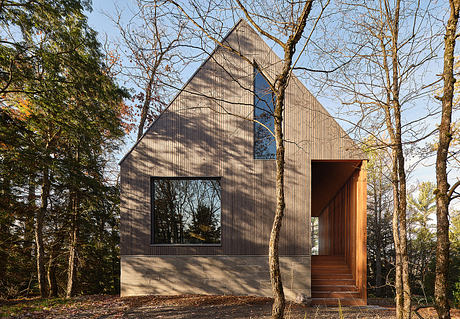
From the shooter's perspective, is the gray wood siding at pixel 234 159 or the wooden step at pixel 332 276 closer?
the gray wood siding at pixel 234 159

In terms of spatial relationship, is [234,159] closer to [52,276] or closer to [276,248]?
[276,248]

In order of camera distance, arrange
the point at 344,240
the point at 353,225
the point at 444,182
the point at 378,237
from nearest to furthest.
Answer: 1. the point at 444,182
2. the point at 353,225
3. the point at 344,240
4. the point at 378,237

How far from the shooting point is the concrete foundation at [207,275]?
7.09m

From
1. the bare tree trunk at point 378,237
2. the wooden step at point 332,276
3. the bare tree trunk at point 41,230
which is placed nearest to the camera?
the wooden step at point 332,276

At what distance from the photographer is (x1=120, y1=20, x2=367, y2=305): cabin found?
716 cm

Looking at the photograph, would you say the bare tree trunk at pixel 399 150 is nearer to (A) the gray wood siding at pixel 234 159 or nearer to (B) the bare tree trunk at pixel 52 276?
(A) the gray wood siding at pixel 234 159

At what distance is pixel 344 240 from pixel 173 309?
6.65 m

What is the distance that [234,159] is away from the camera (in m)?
7.55

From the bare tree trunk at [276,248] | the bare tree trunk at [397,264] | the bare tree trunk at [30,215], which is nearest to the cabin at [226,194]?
the bare tree trunk at [397,264]

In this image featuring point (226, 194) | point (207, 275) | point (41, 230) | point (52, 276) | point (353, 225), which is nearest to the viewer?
point (207, 275)

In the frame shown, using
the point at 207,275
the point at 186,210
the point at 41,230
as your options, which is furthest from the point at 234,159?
the point at 41,230

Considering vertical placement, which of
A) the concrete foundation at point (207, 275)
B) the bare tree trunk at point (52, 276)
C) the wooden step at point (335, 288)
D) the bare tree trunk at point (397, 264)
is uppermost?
the bare tree trunk at point (397, 264)

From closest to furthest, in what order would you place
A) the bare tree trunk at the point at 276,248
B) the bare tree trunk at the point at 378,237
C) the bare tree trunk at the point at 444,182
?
the bare tree trunk at the point at 444,182, the bare tree trunk at the point at 276,248, the bare tree trunk at the point at 378,237

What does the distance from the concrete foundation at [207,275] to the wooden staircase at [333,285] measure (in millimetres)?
554
